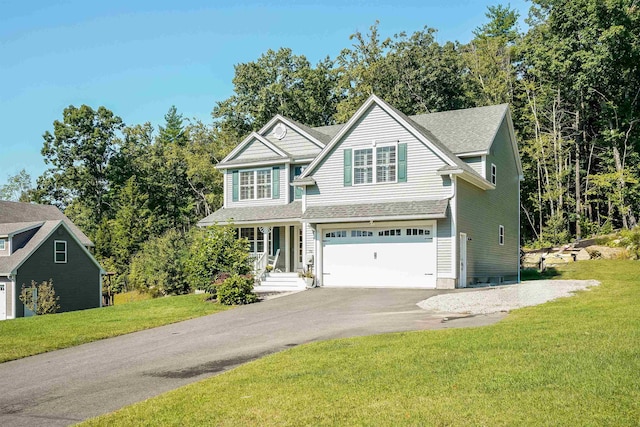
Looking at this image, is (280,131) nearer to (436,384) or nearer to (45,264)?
(45,264)

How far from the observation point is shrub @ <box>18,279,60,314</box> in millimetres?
34125

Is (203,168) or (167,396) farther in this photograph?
(203,168)

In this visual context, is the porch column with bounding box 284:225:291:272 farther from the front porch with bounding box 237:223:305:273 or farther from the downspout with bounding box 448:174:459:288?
the downspout with bounding box 448:174:459:288

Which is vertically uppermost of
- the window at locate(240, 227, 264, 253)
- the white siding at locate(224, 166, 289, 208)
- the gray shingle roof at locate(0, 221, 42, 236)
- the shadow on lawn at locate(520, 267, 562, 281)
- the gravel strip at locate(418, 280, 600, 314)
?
the white siding at locate(224, 166, 289, 208)

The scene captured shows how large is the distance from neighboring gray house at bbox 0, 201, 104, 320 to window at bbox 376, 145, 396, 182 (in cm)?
2233

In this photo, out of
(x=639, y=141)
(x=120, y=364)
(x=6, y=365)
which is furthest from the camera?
(x=639, y=141)

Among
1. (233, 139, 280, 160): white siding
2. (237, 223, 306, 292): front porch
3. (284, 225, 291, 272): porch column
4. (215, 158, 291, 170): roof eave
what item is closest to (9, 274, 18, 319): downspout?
(215, 158, 291, 170): roof eave

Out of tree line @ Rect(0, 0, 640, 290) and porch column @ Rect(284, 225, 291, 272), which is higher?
tree line @ Rect(0, 0, 640, 290)

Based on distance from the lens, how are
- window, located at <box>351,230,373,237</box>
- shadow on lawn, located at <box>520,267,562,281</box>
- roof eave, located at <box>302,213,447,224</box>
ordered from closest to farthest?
roof eave, located at <box>302,213,447,224</box>, window, located at <box>351,230,373,237</box>, shadow on lawn, located at <box>520,267,562,281</box>

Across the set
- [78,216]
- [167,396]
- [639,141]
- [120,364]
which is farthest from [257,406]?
[78,216]

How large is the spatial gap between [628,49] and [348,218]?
23.4 meters

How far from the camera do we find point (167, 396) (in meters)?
8.21

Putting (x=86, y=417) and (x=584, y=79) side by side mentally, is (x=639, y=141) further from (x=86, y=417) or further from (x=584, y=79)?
(x=86, y=417)

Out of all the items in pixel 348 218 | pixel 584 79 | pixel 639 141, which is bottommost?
pixel 348 218
